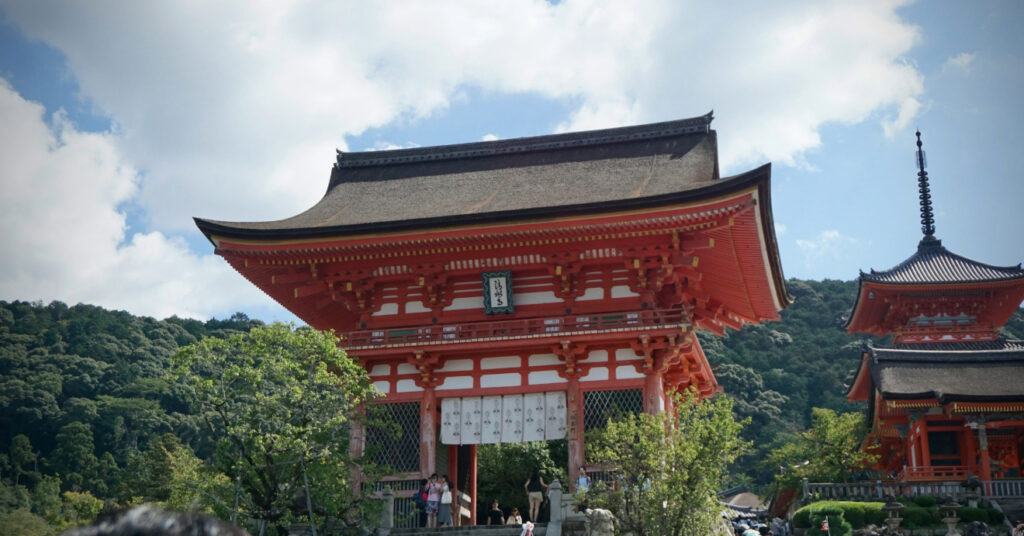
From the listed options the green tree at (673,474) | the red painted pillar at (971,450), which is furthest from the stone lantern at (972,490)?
the green tree at (673,474)

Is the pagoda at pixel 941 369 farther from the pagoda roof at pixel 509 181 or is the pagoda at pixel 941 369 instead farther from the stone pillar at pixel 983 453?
the pagoda roof at pixel 509 181

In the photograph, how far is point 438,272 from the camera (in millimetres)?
23062

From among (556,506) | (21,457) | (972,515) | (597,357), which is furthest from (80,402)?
(972,515)

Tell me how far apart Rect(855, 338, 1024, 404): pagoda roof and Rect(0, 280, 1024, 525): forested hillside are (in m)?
30.7

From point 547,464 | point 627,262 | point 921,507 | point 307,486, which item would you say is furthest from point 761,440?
point 307,486

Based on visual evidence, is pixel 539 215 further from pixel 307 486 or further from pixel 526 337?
pixel 307 486

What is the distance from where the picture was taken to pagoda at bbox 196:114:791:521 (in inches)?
840

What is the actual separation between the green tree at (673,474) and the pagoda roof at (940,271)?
23.0 meters

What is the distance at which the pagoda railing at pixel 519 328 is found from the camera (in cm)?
2134

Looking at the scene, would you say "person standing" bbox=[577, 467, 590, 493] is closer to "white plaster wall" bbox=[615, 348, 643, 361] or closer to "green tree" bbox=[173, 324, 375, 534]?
"white plaster wall" bbox=[615, 348, 643, 361]

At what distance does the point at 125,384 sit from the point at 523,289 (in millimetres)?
65875

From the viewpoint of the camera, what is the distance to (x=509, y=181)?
86.3 ft

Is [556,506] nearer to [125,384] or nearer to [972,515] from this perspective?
[972,515]

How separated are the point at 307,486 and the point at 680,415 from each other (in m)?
6.85
